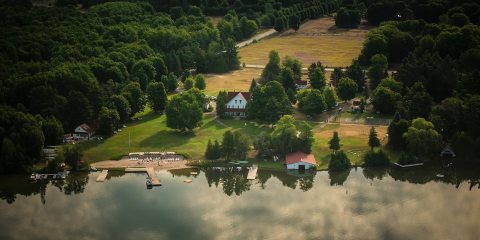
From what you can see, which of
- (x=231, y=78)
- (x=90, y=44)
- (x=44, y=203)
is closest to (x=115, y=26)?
(x=90, y=44)

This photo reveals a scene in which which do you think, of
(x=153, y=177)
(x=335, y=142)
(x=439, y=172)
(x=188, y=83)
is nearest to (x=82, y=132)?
(x=153, y=177)

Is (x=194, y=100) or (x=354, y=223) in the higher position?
(x=194, y=100)

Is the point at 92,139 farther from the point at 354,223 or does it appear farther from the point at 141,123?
the point at 354,223

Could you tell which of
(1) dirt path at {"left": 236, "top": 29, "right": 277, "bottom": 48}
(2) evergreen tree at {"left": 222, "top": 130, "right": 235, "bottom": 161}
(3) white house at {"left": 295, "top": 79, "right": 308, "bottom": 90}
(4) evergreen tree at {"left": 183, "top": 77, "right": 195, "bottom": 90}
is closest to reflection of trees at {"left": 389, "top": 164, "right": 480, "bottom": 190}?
(2) evergreen tree at {"left": 222, "top": 130, "right": 235, "bottom": 161}

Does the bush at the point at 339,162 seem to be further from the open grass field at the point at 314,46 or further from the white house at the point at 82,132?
the open grass field at the point at 314,46

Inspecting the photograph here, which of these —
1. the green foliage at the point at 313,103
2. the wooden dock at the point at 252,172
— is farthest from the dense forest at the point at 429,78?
the wooden dock at the point at 252,172

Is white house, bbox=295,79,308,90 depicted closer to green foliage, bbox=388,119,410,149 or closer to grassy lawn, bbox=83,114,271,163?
grassy lawn, bbox=83,114,271,163

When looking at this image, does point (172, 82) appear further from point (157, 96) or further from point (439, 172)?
point (439, 172)
